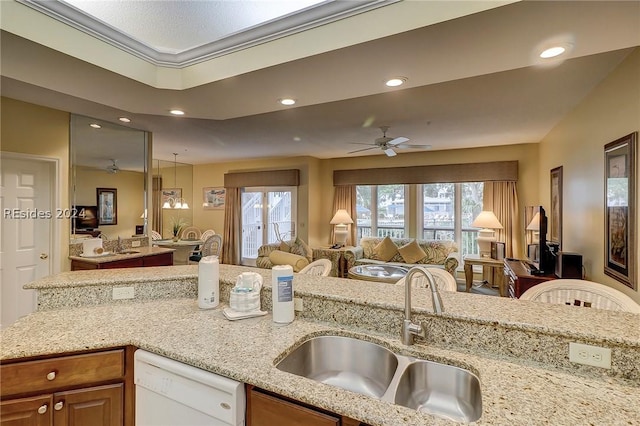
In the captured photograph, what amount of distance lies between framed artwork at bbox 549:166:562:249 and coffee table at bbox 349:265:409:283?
198cm

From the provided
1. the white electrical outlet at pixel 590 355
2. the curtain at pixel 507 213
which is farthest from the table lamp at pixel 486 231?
the white electrical outlet at pixel 590 355

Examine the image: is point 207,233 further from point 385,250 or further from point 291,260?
point 385,250

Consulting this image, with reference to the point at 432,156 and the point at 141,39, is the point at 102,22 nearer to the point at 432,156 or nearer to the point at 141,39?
the point at 141,39

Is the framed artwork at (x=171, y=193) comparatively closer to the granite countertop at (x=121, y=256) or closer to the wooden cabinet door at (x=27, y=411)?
the granite countertop at (x=121, y=256)

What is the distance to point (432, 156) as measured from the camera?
623 centimetres

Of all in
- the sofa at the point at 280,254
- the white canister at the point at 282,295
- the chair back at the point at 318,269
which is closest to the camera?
Answer: the white canister at the point at 282,295

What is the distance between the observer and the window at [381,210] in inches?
265

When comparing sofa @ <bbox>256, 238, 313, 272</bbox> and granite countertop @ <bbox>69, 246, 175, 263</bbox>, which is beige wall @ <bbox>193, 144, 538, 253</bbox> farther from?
granite countertop @ <bbox>69, 246, 175, 263</bbox>

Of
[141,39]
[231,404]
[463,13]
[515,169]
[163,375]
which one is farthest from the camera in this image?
[515,169]

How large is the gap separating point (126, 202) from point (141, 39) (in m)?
2.75

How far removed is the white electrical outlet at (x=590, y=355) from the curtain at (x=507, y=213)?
5088 millimetres

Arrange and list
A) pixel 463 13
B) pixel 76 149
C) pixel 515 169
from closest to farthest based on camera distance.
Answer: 1. pixel 463 13
2. pixel 76 149
3. pixel 515 169

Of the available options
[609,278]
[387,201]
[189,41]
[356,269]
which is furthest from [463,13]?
[387,201]

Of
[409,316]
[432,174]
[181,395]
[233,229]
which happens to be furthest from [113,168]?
Answer: [432,174]
